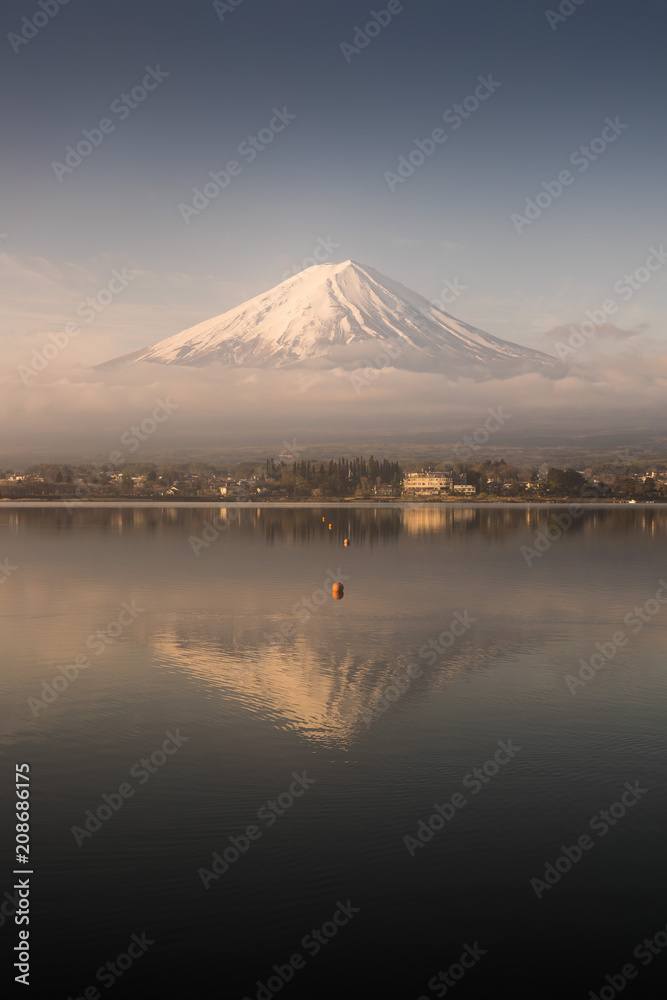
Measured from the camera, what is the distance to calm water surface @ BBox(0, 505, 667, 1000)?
347 inches

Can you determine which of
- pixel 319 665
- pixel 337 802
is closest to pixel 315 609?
pixel 319 665

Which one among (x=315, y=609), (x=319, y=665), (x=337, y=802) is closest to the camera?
(x=337, y=802)

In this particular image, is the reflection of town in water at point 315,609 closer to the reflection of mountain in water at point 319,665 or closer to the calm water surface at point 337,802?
the reflection of mountain in water at point 319,665

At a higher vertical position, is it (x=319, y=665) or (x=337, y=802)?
(x=337, y=802)

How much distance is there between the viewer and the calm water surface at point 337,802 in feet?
28.9

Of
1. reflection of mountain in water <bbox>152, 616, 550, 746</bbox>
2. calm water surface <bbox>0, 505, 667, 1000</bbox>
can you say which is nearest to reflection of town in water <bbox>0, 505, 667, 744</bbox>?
reflection of mountain in water <bbox>152, 616, 550, 746</bbox>

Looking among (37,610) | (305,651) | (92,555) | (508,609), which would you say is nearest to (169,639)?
(305,651)

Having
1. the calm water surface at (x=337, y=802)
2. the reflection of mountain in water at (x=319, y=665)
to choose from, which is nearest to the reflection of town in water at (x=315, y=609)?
the reflection of mountain in water at (x=319, y=665)

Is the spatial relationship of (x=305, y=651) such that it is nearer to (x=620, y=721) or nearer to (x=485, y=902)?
(x=620, y=721)

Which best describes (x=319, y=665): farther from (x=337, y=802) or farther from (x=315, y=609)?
(x=315, y=609)

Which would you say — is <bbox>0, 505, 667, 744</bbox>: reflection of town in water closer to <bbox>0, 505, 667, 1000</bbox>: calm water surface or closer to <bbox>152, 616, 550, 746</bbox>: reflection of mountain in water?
<bbox>152, 616, 550, 746</bbox>: reflection of mountain in water

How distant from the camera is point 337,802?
41.0ft

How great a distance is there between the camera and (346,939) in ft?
29.7

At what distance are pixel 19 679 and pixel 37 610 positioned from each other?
11886 mm
